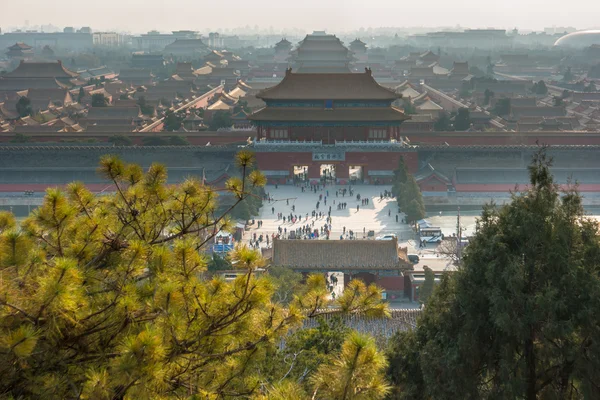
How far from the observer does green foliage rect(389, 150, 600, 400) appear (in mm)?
7895

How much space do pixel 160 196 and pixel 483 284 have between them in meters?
3.60

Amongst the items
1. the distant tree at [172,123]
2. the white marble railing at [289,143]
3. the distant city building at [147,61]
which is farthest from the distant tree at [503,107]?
the distant city building at [147,61]

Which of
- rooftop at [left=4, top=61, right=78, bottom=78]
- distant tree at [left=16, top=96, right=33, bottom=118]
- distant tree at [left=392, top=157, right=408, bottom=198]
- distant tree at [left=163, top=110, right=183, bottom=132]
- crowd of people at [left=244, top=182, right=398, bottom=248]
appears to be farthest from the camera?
rooftop at [left=4, top=61, right=78, bottom=78]

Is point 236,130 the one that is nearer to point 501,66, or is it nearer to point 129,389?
point 129,389

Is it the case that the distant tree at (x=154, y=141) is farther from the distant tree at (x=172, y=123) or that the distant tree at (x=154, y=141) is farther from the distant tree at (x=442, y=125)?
the distant tree at (x=442, y=125)

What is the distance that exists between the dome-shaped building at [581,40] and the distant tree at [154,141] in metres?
103

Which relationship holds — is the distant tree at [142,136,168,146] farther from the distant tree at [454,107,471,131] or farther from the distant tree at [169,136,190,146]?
the distant tree at [454,107,471,131]

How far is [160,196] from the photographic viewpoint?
6.69 m

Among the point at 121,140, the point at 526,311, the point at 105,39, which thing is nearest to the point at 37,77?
the point at 121,140

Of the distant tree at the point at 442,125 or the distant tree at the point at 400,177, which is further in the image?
the distant tree at the point at 442,125

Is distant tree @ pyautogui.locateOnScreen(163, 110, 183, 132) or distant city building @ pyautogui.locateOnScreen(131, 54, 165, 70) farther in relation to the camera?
distant city building @ pyautogui.locateOnScreen(131, 54, 165, 70)

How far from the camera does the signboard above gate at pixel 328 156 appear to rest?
3544 cm

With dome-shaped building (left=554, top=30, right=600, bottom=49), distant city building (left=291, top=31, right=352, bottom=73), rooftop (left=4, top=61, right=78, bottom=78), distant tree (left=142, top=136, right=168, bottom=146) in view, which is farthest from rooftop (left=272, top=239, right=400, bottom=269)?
dome-shaped building (left=554, top=30, right=600, bottom=49)

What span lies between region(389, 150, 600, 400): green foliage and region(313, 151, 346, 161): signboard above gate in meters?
26.7
